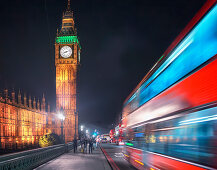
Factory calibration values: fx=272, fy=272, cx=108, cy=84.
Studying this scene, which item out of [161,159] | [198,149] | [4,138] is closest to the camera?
[198,149]

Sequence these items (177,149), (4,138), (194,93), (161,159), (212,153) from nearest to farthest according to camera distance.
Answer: (212,153) < (194,93) < (177,149) < (161,159) < (4,138)

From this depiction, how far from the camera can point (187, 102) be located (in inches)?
209

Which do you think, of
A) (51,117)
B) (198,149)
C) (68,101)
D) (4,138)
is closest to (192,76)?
(198,149)

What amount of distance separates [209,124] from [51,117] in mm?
66297

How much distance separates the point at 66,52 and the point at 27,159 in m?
69.4

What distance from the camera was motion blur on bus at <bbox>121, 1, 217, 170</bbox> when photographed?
4.43 metres

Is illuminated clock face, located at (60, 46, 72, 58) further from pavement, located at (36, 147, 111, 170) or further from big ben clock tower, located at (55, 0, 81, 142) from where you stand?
pavement, located at (36, 147, 111, 170)

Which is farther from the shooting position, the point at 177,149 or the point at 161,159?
the point at 161,159

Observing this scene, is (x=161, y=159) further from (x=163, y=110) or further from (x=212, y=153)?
(x=212, y=153)

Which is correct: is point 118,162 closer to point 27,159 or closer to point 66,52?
point 27,159

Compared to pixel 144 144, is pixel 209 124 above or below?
above

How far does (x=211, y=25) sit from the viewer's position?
471cm

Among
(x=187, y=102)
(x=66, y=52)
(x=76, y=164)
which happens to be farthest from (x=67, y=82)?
(x=187, y=102)

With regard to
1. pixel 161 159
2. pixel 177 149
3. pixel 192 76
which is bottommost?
pixel 161 159
